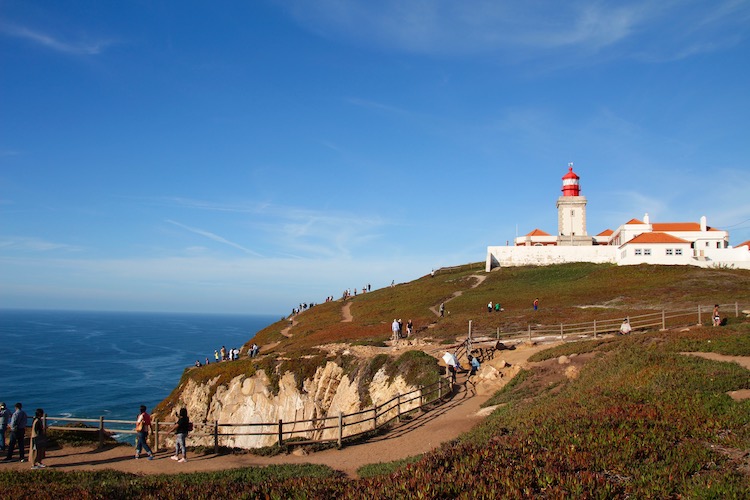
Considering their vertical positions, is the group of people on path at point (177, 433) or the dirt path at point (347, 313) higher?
the dirt path at point (347, 313)

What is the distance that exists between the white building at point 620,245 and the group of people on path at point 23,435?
75.3 meters

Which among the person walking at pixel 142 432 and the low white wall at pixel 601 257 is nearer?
the person walking at pixel 142 432

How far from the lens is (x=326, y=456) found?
16641mm

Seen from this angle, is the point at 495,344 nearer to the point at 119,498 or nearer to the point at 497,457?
the point at 497,457

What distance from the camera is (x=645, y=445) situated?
11.0m

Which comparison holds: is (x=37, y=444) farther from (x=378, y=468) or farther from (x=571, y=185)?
(x=571, y=185)

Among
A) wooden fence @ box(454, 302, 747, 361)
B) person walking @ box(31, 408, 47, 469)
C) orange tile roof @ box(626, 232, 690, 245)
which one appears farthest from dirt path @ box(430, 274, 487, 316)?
person walking @ box(31, 408, 47, 469)

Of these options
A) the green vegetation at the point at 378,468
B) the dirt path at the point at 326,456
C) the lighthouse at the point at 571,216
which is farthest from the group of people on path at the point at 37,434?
the lighthouse at the point at 571,216

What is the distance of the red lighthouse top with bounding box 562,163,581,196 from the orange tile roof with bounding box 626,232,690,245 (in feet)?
72.8

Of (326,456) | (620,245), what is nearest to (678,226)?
(620,245)

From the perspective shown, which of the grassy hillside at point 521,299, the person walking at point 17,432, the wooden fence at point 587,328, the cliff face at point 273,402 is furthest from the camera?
the grassy hillside at point 521,299

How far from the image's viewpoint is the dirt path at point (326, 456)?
15.6 m

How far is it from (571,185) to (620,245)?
19.2 m

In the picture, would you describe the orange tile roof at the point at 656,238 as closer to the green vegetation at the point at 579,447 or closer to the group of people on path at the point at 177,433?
the green vegetation at the point at 579,447
